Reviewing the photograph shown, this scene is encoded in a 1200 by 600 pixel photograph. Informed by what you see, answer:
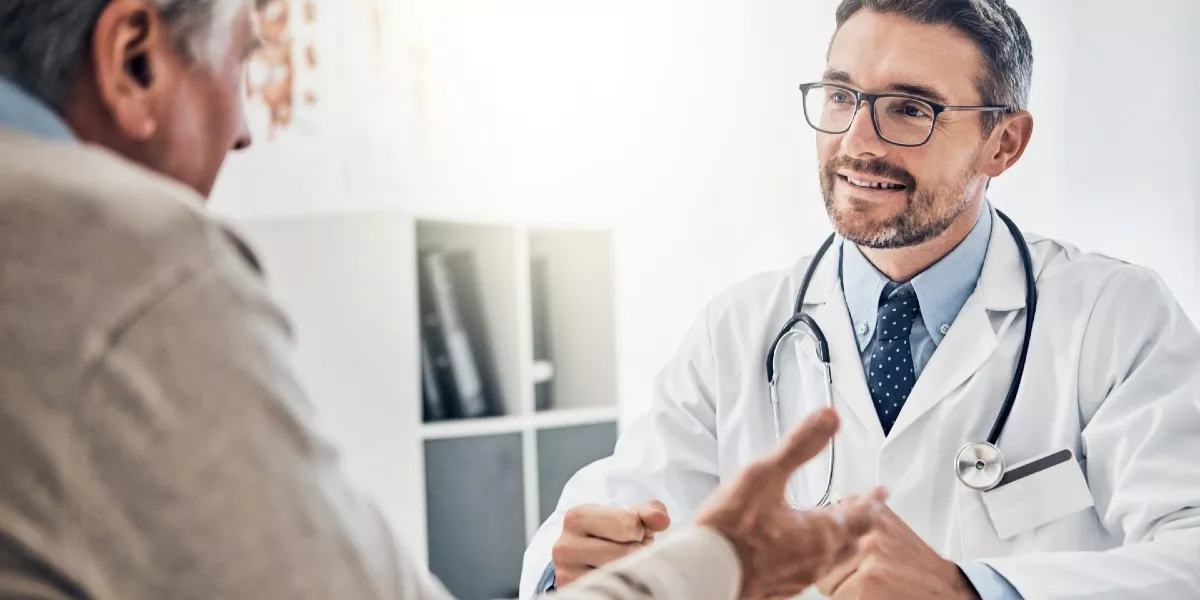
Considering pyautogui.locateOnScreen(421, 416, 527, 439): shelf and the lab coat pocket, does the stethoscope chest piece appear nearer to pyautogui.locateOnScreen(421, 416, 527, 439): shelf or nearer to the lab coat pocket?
the lab coat pocket

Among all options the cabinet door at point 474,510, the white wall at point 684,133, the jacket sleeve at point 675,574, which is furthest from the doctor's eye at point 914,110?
the cabinet door at point 474,510

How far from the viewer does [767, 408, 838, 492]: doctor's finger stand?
83cm

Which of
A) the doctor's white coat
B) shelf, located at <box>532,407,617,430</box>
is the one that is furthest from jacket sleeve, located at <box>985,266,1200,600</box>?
shelf, located at <box>532,407,617,430</box>

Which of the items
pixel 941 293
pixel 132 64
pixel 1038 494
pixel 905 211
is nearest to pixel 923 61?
pixel 905 211

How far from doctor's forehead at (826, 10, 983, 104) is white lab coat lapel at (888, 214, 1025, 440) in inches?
7.7

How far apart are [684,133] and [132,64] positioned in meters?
0.84

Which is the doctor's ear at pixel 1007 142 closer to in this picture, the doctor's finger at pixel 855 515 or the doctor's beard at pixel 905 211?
the doctor's beard at pixel 905 211

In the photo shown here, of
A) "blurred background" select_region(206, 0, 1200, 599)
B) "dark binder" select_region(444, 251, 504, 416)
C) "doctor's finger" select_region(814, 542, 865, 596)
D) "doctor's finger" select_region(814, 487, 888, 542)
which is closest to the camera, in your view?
"doctor's finger" select_region(814, 487, 888, 542)

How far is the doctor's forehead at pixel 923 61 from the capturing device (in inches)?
48.1

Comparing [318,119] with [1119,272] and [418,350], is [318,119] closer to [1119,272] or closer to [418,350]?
[418,350]

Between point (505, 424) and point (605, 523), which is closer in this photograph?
point (605, 523)

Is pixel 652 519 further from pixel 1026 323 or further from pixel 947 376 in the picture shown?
pixel 1026 323

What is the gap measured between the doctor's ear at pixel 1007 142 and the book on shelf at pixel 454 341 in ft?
2.50

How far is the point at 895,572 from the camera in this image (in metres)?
1.09
